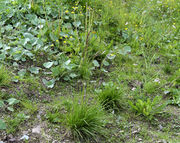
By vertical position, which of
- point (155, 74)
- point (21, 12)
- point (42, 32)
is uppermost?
point (21, 12)

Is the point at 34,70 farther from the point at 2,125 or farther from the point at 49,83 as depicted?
the point at 2,125

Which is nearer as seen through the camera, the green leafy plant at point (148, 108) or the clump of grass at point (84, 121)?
the clump of grass at point (84, 121)

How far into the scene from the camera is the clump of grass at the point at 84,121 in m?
2.14

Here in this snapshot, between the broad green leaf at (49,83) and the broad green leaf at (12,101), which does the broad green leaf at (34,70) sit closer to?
the broad green leaf at (49,83)

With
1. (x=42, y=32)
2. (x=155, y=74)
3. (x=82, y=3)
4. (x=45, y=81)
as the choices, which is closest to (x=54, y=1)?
(x=82, y=3)

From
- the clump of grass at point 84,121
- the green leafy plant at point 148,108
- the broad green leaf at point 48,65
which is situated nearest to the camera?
the clump of grass at point 84,121

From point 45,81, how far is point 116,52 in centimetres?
129

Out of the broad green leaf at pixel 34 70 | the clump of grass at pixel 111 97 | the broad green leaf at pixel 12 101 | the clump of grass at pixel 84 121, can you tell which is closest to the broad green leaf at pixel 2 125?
the broad green leaf at pixel 12 101

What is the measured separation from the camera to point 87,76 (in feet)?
10.0

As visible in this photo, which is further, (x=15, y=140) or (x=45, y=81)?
(x=45, y=81)

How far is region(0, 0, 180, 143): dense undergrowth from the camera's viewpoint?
2232 millimetres

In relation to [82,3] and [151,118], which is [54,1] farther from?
[151,118]

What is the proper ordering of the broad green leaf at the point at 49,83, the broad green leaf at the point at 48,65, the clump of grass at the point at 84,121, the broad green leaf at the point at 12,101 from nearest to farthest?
the clump of grass at the point at 84,121, the broad green leaf at the point at 12,101, the broad green leaf at the point at 49,83, the broad green leaf at the point at 48,65

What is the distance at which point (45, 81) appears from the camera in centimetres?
279
